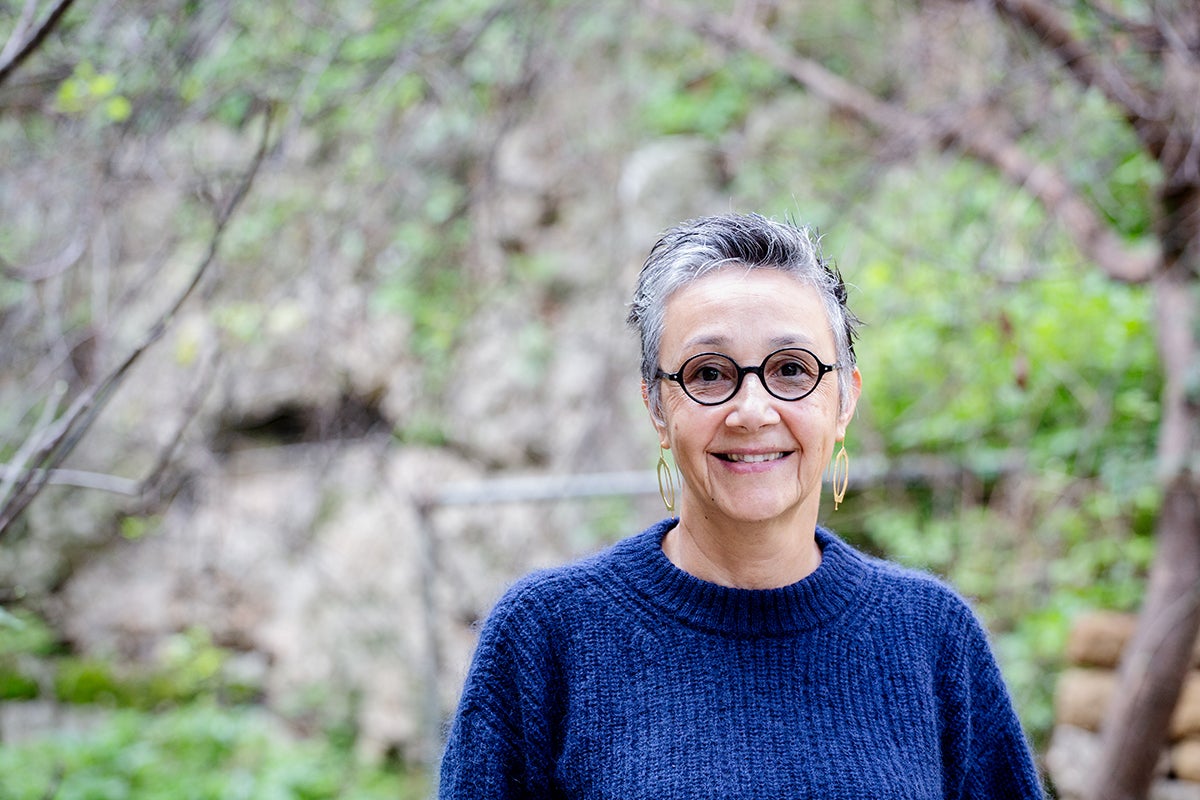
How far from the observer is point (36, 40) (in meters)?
1.48

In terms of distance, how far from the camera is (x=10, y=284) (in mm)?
4395

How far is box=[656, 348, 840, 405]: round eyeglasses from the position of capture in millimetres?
1298

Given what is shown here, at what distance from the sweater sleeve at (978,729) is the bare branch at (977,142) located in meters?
1.94

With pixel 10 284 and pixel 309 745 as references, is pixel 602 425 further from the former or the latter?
pixel 10 284

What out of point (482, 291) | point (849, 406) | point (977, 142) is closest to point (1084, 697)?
point (977, 142)

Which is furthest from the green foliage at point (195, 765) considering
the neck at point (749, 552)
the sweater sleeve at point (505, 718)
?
the neck at point (749, 552)

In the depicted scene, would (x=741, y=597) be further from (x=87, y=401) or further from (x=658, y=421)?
(x=87, y=401)

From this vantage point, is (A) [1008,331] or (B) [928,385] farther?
(B) [928,385]

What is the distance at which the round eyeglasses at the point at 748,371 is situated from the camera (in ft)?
4.26

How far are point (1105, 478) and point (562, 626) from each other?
257cm

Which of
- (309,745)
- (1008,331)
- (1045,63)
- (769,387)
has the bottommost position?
(309,745)

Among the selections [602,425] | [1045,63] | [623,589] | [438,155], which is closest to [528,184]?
[438,155]

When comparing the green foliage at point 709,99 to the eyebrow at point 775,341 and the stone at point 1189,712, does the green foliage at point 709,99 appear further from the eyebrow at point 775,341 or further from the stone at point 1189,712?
the eyebrow at point 775,341

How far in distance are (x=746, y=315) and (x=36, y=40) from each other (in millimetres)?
1034
